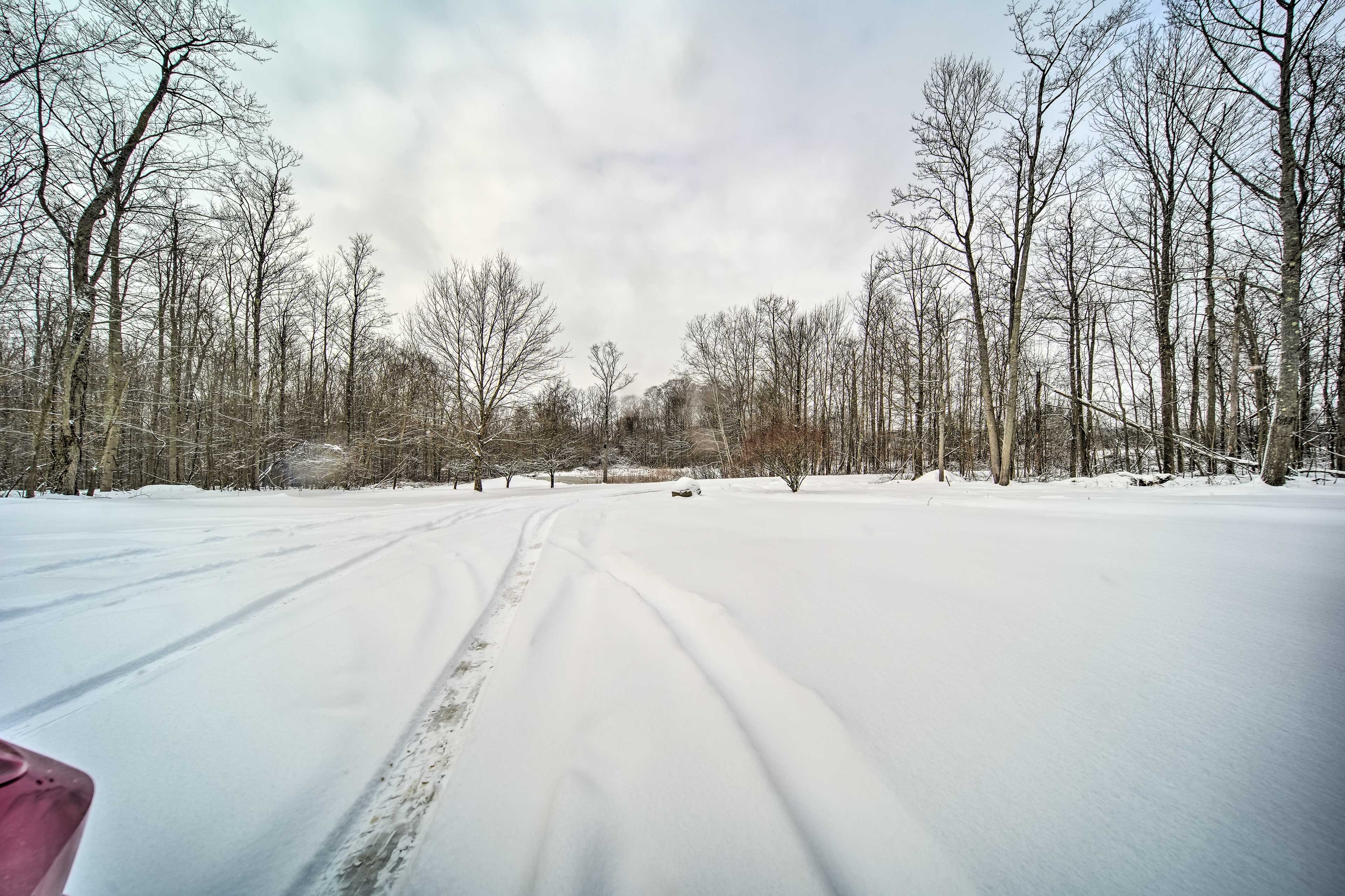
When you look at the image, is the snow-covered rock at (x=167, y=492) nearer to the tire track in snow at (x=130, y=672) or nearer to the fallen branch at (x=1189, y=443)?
the tire track in snow at (x=130, y=672)

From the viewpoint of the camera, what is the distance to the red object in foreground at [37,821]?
51 centimetres

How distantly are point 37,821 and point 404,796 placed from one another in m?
0.77

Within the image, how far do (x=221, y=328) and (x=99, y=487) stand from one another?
29.2ft

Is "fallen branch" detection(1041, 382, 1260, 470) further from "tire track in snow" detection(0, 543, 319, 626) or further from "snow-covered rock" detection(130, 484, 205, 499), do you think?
"snow-covered rock" detection(130, 484, 205, 499)

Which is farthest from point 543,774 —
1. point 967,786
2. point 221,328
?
point 221,328

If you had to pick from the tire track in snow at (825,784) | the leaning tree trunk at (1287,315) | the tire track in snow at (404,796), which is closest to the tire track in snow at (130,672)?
the tire track in snow at (404,796)

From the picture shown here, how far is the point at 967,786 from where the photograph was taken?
103 cm

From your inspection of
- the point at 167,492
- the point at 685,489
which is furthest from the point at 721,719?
the point at 167,492

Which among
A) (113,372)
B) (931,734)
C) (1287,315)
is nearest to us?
(931,734)

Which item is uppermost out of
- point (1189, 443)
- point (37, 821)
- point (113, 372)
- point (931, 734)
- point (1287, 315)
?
point (1287, 315)

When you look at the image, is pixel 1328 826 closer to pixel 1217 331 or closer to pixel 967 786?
pixel 967 786

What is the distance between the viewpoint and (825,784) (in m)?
1.10

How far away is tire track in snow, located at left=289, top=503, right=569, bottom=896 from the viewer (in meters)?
→ 0.93

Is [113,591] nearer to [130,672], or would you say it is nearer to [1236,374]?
[130,672]
